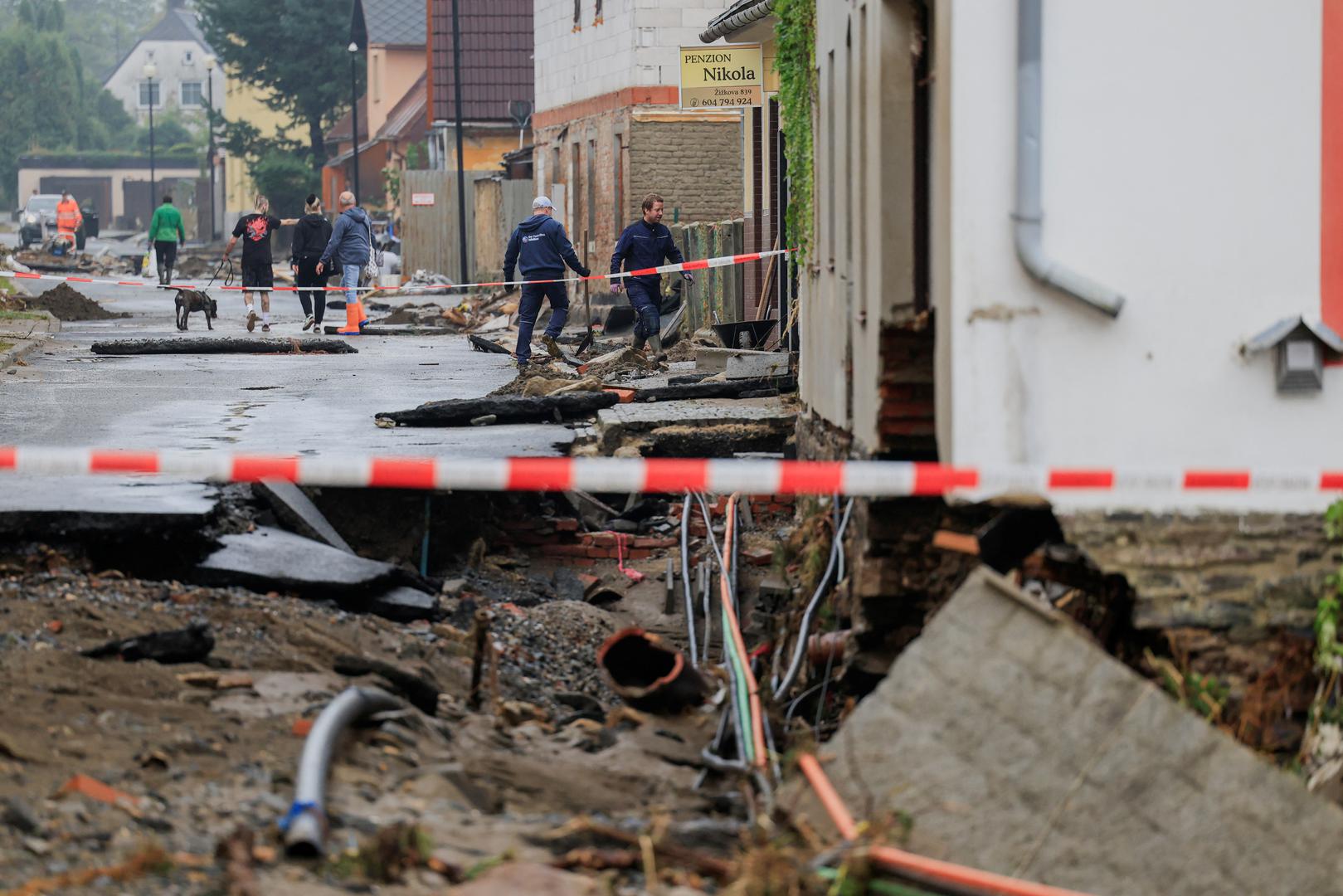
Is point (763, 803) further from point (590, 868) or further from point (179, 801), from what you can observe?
point (179, 801)

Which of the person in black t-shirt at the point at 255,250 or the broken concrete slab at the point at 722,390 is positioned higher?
the person in black t-shirt at the point at 255,250

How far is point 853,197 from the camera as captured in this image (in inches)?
334

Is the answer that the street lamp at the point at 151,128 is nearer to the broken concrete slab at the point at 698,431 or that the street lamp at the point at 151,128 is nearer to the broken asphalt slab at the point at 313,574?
the broken concrete slab at the point at 698,431

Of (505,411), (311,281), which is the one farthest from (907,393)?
(311,281)

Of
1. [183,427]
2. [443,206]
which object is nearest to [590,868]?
[183,427]

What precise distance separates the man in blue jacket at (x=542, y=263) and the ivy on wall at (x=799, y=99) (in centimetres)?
872

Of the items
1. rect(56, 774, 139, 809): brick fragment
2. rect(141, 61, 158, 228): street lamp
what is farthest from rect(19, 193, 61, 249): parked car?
rect(56, 774, 139, 809): brick fragment

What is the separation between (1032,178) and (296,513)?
5.12 metres

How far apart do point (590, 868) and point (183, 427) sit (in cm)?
990

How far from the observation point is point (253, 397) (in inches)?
676

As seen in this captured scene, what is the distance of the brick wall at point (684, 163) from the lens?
30.9 meters

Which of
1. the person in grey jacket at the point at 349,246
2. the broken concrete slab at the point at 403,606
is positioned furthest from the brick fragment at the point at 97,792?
the person in grey jacket at the point at 349,246

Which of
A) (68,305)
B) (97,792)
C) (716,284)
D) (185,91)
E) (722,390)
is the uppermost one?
(185,91)

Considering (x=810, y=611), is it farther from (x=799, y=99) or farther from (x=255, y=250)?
(x=255, y=250)
